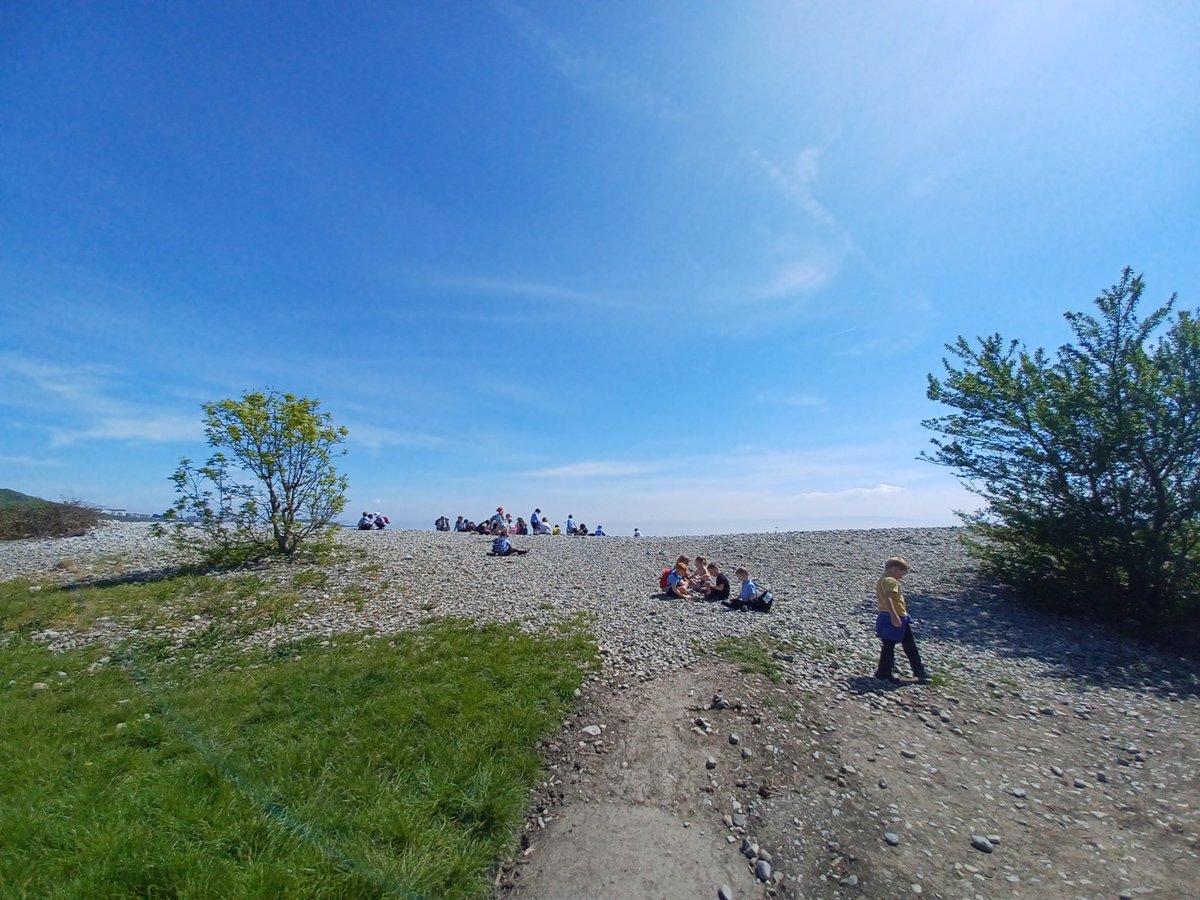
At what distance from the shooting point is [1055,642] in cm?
1355

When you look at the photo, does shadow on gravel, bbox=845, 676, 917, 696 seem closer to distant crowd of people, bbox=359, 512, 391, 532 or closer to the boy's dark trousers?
the boy's dark trousers

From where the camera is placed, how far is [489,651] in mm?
10609

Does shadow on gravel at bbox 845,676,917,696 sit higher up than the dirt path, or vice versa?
shadow on gravel at bbox 845,676,917,696

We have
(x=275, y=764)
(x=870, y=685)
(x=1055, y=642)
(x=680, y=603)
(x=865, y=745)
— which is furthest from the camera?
(x=680, y=603)

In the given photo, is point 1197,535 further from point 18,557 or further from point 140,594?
point 18,557

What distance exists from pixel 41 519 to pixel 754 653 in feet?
137

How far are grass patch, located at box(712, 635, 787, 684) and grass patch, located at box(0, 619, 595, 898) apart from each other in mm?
3254

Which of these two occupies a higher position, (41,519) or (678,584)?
(41,519)

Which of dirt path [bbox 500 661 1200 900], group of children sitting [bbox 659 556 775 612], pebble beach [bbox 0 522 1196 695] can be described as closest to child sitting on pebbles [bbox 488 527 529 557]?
pebble beach [bbox 0 522 1196 695]

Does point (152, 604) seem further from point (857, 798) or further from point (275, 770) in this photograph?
point (857, 798)

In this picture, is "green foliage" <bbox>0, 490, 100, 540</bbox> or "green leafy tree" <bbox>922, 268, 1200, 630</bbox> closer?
"green leafy tree" <bbox>922, 268, 1200, 630</bbox>

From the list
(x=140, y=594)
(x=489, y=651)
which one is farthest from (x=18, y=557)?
(x=489, y=651)

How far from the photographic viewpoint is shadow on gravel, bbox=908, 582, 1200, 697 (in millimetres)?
11477

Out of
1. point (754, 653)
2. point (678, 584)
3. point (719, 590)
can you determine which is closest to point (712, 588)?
point (719, 590)
